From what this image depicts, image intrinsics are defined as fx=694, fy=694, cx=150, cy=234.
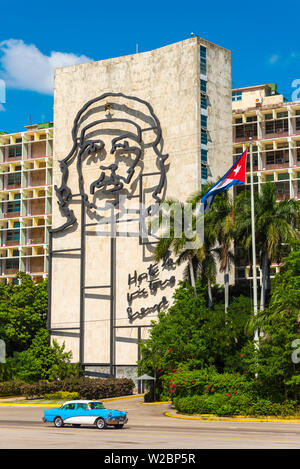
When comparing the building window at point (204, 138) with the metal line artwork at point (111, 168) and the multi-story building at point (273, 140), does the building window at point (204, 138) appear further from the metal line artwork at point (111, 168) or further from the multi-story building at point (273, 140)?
the multi-story building at point (273, 140)

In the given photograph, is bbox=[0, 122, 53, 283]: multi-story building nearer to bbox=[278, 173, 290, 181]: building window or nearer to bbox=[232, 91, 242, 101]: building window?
bbox=[232, 91, 242, 101]: building window

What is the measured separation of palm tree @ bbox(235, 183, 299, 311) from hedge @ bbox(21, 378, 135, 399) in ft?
59.0

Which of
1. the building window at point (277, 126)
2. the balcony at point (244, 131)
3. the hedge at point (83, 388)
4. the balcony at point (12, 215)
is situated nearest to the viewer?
the hedge at point (83, 388)

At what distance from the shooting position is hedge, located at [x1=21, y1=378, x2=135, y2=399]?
63.5m

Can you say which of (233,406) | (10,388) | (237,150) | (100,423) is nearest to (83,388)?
(10,388)

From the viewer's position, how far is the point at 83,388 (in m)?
63.5

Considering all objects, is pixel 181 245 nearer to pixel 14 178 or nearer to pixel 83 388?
pixel 83 388

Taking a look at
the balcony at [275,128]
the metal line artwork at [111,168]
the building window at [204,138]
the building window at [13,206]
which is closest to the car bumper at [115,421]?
the metal line artwork at [111,168]

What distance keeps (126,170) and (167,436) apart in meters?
48.6

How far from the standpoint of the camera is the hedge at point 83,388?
63.5m

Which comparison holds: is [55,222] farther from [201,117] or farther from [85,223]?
[201,117]

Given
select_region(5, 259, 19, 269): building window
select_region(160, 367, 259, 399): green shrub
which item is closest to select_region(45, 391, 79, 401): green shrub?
select_region(160, 367, 259, 399): green shrub

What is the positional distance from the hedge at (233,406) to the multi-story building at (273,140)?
6086 cm

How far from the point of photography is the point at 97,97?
79188 millimetres
